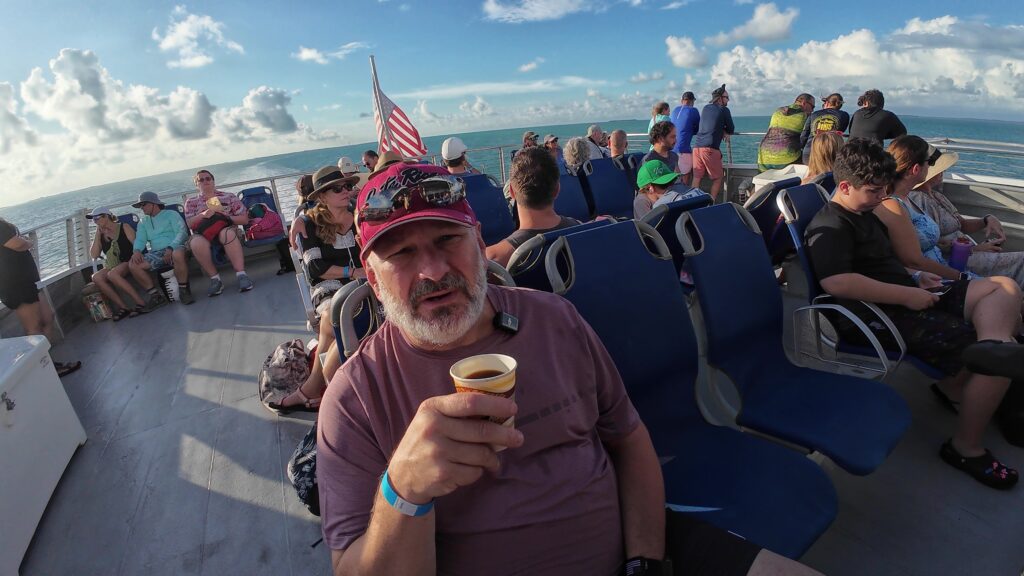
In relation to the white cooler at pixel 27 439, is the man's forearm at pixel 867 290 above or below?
above

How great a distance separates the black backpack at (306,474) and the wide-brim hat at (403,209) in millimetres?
1201

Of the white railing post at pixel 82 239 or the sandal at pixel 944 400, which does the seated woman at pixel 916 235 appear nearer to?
the sandal at pixel 944 400

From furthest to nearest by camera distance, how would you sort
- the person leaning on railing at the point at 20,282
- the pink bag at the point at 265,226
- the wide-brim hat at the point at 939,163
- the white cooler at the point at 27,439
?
the pink bag at the point at 265,226
the person leaning on railing at the point at 20,282
the wide-brim hat at the point at 939,163
the white cooler at the point at 27,439

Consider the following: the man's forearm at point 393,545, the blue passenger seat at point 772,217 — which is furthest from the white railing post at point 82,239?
the blue passenger seat at point 772,217

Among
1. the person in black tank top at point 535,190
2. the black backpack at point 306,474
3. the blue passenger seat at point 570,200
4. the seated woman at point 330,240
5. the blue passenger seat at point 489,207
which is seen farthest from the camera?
the blue passenger seat at point 570,200

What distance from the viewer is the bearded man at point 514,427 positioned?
105cm

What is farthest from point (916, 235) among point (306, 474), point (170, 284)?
point (170, 284)

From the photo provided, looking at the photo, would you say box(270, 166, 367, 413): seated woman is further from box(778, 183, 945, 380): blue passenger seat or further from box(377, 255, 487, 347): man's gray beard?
box(778, 183, 945, 380): blue passenger seat

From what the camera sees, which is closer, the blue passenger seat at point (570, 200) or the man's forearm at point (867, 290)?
the man's forearm at point (867, 290)

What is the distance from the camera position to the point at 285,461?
260cm

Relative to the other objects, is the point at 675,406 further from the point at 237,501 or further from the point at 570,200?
the point at 570,200

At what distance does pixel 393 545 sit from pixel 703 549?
807 millimetres

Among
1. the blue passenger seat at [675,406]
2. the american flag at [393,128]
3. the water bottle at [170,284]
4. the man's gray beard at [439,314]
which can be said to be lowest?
the water bottle at [170,284]

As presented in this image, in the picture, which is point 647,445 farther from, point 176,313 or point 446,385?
point 176,313
